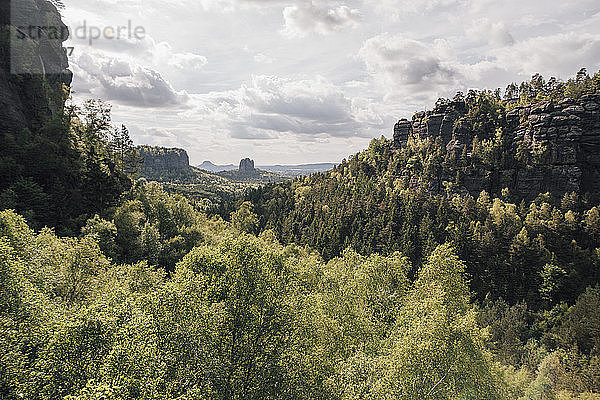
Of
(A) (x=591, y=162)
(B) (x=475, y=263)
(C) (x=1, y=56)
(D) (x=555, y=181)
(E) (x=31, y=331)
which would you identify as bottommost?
(B) (x=475, y=263)

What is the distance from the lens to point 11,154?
52375 mm

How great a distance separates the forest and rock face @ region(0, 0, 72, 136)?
485cm

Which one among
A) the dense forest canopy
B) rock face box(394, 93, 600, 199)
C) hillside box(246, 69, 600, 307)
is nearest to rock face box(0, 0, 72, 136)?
the dense forest canopy

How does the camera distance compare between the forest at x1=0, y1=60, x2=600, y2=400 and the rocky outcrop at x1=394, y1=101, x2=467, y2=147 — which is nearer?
the forest at x1=0, y1=60, x2=600, y2=400

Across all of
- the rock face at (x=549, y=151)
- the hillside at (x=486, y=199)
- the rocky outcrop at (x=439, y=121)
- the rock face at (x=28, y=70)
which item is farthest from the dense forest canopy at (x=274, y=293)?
the rocky outcrop at (x=439, y=121)

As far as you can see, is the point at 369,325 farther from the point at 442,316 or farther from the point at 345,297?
the point at 442,316

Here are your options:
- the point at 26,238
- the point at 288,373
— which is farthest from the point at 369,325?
the point at 26,238

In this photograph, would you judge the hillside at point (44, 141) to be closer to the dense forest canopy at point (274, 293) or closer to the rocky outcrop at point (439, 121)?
the dense forest canopy at point (274, 293)

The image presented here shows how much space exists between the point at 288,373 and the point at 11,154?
200ft

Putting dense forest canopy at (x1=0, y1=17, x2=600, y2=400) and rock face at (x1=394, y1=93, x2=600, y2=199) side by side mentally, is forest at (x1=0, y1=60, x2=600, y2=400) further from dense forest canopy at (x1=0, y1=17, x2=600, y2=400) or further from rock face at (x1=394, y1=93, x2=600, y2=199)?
rock face at (x1=394, y1=93, x2=600, y2=199)

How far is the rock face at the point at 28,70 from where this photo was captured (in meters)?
56.2

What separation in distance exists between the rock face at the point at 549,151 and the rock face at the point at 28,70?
134m

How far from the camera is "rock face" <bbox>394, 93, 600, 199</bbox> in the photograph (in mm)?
111125

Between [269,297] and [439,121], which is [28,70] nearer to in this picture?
[269,297]
